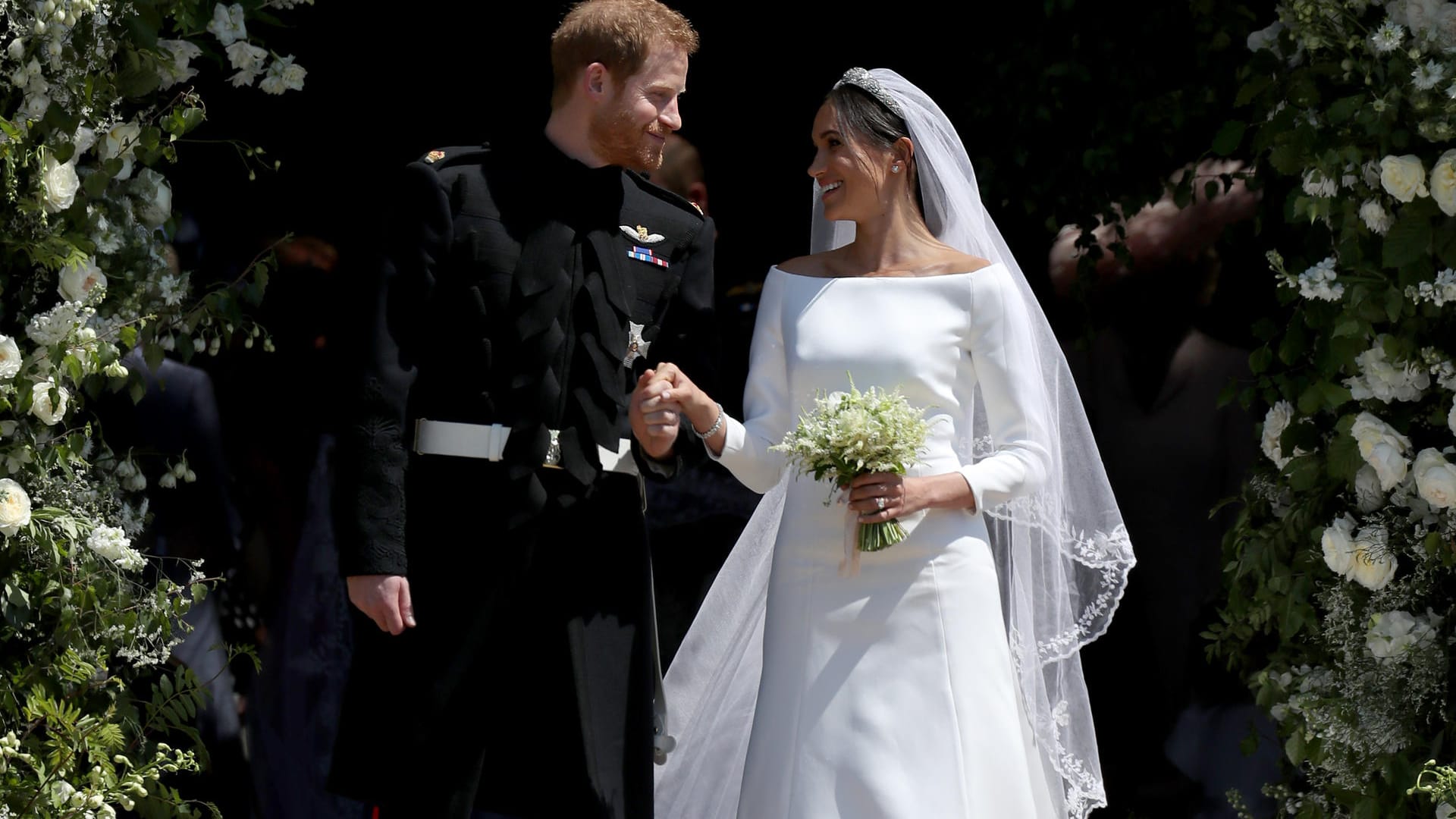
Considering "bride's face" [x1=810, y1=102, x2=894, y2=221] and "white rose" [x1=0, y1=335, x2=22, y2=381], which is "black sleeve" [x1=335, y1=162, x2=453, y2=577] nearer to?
"white rose" [x1=0, y1=335, x2=22, y2=381]

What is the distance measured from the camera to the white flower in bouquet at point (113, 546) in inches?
132

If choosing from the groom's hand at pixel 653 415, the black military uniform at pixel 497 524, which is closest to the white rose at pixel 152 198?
the black military uniform at pixel 497 524

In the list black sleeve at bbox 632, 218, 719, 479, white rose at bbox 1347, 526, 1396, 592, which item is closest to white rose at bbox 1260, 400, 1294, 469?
white rose at bbox 1347, 526, 1396, 592

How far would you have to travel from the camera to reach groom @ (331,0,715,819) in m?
3.30

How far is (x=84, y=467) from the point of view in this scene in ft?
11.8

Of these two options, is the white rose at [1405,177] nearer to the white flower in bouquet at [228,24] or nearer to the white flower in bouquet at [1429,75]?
the white flower in bouquet at [1429,75]

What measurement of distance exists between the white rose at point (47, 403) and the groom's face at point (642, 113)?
124 cm

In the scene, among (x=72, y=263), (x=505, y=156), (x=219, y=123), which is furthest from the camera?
(x=219, y=123)

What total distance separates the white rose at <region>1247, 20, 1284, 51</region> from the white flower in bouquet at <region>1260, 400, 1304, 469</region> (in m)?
0.90

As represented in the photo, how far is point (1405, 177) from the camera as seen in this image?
3508 mm

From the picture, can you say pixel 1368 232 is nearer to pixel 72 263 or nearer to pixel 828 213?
pixel 828 213

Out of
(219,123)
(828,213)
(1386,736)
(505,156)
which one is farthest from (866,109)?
(219,123)

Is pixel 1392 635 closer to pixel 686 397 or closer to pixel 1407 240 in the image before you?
pixel 1407 240

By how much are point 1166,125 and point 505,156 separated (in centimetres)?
232
